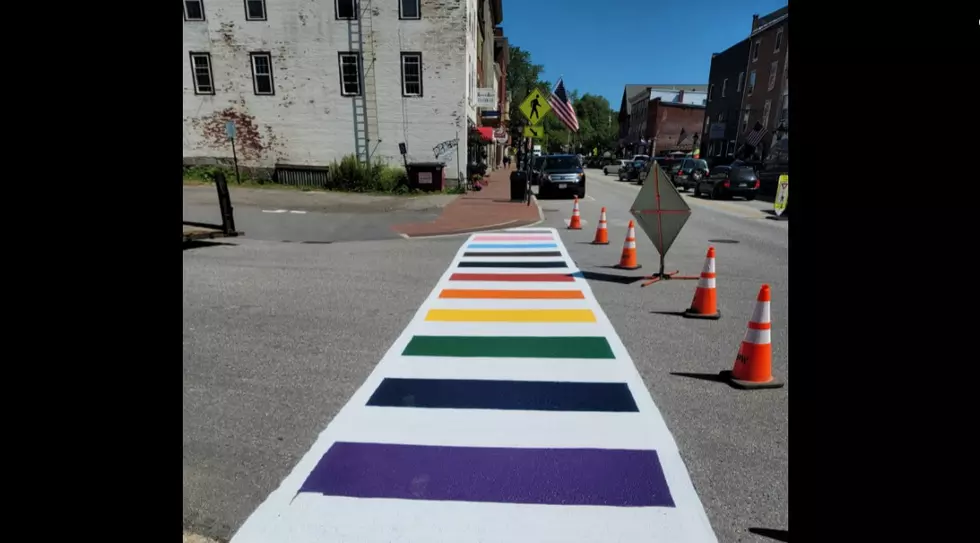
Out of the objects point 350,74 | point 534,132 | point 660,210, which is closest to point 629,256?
point 660,210

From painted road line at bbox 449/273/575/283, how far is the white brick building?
1572cm

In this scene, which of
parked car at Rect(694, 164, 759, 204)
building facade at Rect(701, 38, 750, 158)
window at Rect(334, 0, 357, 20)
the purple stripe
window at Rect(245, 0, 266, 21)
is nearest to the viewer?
the purple stripe

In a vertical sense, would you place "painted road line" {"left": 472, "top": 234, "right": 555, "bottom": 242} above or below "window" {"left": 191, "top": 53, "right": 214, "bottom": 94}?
below

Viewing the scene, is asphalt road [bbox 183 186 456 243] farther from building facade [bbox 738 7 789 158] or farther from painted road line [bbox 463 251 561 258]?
building facade [bbox 738 7 789 158]

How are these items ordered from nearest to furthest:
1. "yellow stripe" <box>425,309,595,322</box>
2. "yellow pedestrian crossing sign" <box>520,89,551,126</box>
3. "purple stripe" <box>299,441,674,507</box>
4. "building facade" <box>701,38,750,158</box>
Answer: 1. "purple stripe" <box>299,441,674,507</box>
2. "yellow stripe" <box>425,309,595,322</box>
3. "yellow pedestrian crossing sign" <box>520,89,551,126</box>
4. "building facade" <box>701,38,750,158</box>

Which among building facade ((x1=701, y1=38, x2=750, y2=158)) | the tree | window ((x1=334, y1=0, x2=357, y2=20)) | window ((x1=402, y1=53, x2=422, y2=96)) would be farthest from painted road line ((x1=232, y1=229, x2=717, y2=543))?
the tree

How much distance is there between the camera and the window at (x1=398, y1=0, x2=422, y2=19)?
2200 centimetres

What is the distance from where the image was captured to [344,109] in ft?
75.7

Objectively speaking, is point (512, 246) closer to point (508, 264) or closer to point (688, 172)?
point (508, 264)

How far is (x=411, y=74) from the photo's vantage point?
22656mm
